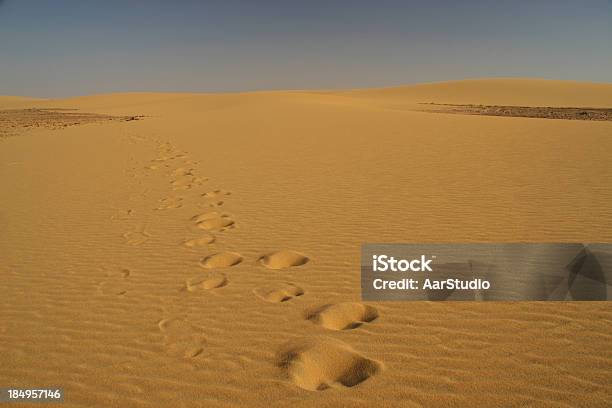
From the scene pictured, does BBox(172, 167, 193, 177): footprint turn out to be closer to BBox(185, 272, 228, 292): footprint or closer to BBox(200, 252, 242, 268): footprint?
BBox(200, 252, 242, 268): footprint

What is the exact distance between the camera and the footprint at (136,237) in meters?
4.90

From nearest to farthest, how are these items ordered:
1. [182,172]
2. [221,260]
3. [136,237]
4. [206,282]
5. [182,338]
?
[182,338] → [206,282] → [221,260] → [136,237] → [182,172]

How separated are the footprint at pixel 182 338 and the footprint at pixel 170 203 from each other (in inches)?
134

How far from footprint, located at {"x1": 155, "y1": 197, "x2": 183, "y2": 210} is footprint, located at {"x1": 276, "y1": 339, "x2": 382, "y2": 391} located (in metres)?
4.12

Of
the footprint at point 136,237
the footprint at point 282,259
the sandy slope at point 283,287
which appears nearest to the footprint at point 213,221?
the sandy slope at point 283,287

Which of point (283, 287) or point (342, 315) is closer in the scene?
point (342, 315)

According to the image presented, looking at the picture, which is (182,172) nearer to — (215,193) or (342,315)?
(215,193)

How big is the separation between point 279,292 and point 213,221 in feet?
7.56

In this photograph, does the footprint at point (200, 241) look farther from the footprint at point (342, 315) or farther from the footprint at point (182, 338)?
the footprint at point (342, 315)

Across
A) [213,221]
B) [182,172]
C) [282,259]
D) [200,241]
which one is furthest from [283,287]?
[182,172]

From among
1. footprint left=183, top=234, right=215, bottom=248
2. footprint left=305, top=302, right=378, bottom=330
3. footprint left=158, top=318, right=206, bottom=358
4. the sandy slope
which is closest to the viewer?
the sandy slope

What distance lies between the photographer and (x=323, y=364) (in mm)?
2584

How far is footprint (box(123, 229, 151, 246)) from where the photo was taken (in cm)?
490

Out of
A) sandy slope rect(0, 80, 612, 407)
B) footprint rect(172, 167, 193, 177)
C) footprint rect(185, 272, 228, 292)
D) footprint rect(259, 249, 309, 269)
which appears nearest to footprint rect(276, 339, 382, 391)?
sandy slope rect(0, 80, 612, 407)
